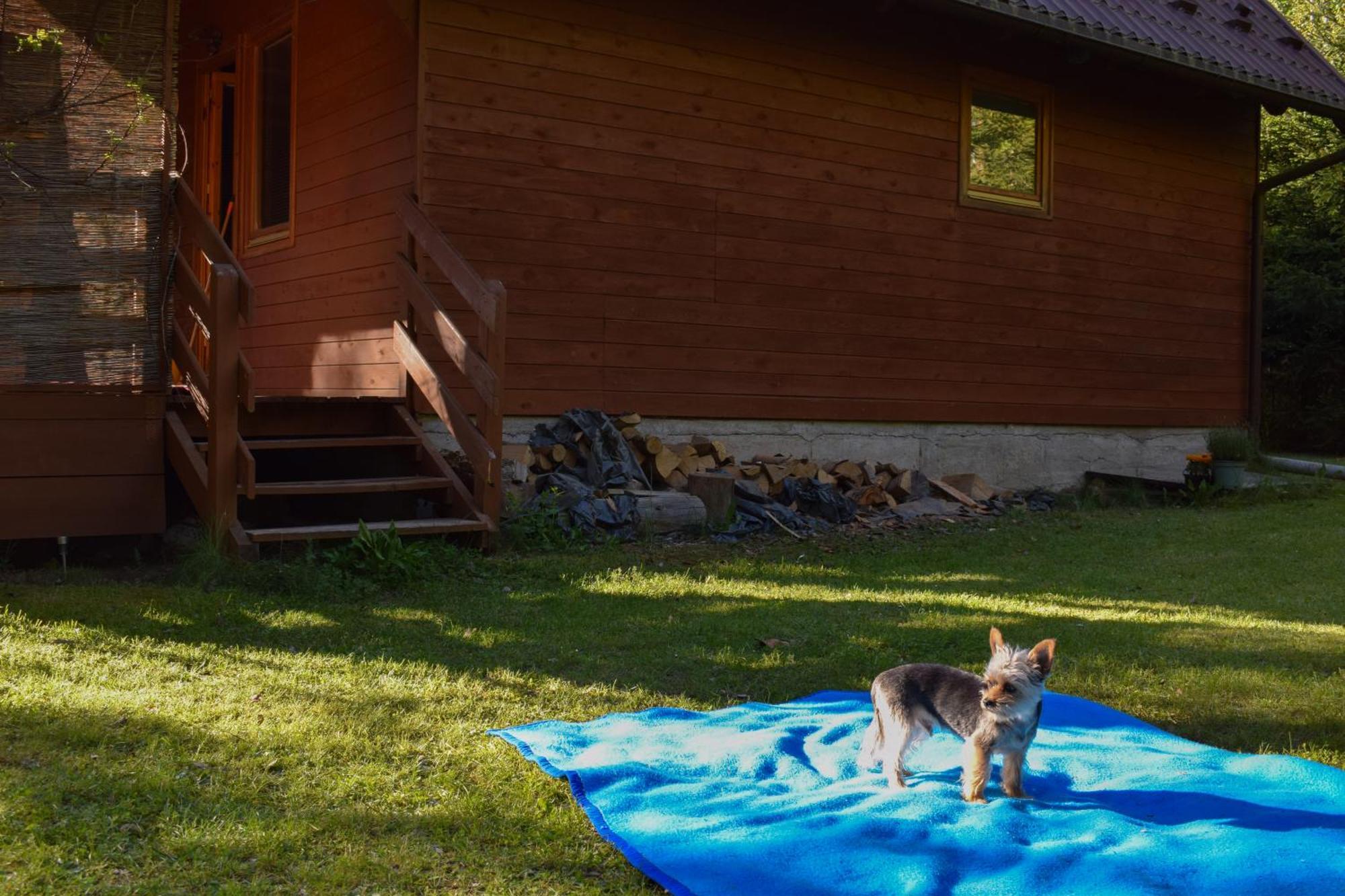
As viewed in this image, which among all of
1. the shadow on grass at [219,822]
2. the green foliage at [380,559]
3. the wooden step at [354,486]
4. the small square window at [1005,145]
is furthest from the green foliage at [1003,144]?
the shadow on grass at [219,822]

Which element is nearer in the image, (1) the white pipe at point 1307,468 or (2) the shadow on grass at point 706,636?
(2) the shadow on grass at point 706,636

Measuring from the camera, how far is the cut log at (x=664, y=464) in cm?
859

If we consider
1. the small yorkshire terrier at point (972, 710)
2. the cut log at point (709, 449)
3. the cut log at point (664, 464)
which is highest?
the cut log at point (709, 449)

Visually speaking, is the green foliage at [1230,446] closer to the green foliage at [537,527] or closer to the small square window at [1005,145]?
the small square window at [1005,145]

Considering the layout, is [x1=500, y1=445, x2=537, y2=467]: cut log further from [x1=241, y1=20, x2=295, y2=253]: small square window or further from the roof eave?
the roof eave

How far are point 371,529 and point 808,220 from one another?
4822mm

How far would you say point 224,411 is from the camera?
6.14 meters

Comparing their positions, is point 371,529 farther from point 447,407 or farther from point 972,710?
point 972,710

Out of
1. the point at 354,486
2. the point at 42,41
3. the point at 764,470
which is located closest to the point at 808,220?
the point at 764,470

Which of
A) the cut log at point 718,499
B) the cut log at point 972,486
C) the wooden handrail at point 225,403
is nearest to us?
the wooden handrail at point 225,403

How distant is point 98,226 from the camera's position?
645cm

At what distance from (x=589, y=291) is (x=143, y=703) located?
5244 millimetres

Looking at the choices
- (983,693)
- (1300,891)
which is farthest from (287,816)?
(1300,891)

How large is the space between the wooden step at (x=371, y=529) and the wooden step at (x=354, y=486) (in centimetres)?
19
